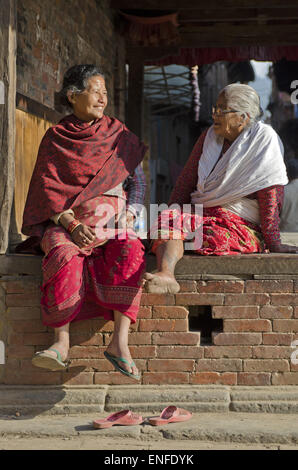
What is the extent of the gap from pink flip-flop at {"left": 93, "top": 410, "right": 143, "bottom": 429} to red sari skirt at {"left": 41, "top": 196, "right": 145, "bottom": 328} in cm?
54

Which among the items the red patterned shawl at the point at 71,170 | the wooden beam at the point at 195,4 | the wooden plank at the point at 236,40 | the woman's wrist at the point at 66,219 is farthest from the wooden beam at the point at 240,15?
the woman's wrist at the point at 66,219

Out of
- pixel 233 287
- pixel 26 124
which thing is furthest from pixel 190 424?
pixel 26 124

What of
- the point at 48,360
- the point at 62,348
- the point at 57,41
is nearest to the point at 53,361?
the point at 48,360

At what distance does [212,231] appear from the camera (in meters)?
4.19

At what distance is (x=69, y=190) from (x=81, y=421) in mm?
1406

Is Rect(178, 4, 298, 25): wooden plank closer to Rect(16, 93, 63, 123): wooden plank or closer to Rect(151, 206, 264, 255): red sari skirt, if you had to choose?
Rect(16, 93, 63, 123): wooden plank

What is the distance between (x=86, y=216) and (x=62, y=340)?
81 centimetres

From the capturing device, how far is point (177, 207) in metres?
4.43

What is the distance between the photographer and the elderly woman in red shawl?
382 centimetres

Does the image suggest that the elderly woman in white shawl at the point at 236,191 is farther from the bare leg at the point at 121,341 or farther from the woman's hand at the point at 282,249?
the bare leg at the point at 121,341

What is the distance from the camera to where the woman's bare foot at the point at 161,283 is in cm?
366

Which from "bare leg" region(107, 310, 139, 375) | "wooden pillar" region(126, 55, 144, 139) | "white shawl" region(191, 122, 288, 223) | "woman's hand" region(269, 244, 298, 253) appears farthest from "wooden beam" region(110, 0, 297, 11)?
"bare leg" region(107, 310, 139, 375)

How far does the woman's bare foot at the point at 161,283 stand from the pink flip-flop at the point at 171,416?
2.24ft
